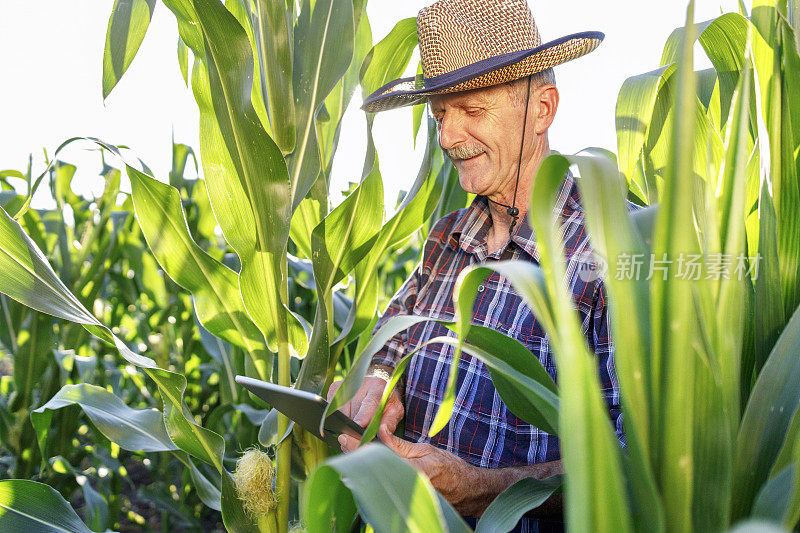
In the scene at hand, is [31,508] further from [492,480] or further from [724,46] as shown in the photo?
[724,46]

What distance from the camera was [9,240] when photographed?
661 millimetres

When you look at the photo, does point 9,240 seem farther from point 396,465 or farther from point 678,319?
point 678,319

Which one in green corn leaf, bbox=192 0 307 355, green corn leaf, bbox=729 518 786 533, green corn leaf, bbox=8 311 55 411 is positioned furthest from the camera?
green corn leaf, bbox=8 311 55 411

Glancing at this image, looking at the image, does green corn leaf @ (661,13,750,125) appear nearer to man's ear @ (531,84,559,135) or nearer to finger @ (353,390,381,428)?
man's ear @ (531,84,559,135)

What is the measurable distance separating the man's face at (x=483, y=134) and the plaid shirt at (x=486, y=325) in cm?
8

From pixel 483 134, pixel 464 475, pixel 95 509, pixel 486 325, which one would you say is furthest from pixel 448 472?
pixel 95 509

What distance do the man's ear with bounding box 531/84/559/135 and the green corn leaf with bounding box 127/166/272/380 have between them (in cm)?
49

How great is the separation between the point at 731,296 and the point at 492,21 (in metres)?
0.64

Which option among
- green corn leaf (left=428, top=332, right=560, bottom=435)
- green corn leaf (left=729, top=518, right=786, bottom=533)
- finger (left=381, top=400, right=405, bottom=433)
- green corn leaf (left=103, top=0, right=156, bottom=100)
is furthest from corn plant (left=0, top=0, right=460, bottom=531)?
green corn leaf (left=729, top=518, right=786, bottom=533)

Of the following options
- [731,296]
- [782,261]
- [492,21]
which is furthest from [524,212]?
[731,296]

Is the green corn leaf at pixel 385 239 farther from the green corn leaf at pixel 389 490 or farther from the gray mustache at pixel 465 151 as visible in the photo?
the green corn leaf at pixel 389 490

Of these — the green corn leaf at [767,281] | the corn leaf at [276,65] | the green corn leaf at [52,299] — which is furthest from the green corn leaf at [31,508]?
the green corn leaf at [767,281]

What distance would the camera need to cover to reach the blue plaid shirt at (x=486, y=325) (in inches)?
29.1

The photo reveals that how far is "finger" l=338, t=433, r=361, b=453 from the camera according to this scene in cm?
73
